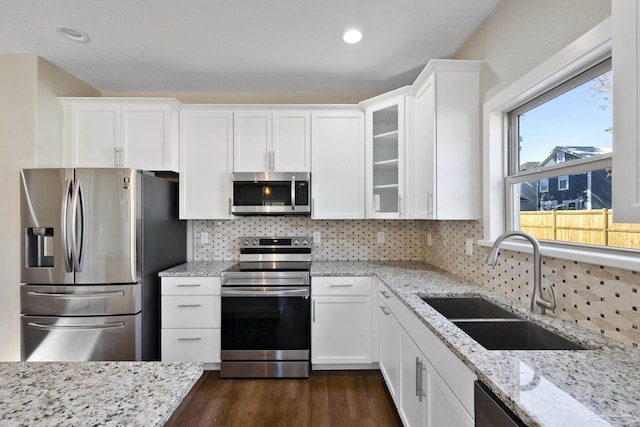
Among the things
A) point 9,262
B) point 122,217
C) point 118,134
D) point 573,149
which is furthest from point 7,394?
point 118,134

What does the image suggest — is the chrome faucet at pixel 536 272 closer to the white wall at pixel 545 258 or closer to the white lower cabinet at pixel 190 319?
the white wall at pixel 545 258

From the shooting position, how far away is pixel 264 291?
2.51 meters

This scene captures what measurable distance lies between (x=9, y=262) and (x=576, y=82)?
12.5 feet

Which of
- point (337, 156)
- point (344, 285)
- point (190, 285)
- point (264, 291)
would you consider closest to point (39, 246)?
point (190, 285)

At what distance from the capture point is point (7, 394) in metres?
0.76

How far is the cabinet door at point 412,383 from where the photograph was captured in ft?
4.70

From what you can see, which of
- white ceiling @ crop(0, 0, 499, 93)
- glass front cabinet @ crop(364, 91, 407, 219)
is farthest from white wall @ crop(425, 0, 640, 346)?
glass front cabinet @ crop(364, 91, 407, 219)

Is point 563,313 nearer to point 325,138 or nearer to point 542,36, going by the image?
point 542,36

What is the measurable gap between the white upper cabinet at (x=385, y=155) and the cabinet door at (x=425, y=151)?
0.55 feet

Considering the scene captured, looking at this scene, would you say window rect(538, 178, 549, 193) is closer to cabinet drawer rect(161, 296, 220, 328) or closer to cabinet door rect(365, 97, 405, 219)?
cabinet door rect(365, 97, 405, 219)

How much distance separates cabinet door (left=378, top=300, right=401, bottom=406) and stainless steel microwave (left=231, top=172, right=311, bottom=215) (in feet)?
3.65

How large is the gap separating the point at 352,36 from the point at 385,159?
1.01 metres

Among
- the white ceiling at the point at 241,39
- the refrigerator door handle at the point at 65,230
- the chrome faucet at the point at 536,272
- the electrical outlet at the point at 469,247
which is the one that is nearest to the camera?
the chrome faucet at the point at 536,272

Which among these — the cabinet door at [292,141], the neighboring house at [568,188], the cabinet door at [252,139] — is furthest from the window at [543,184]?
the cabinet door at [252,139]
